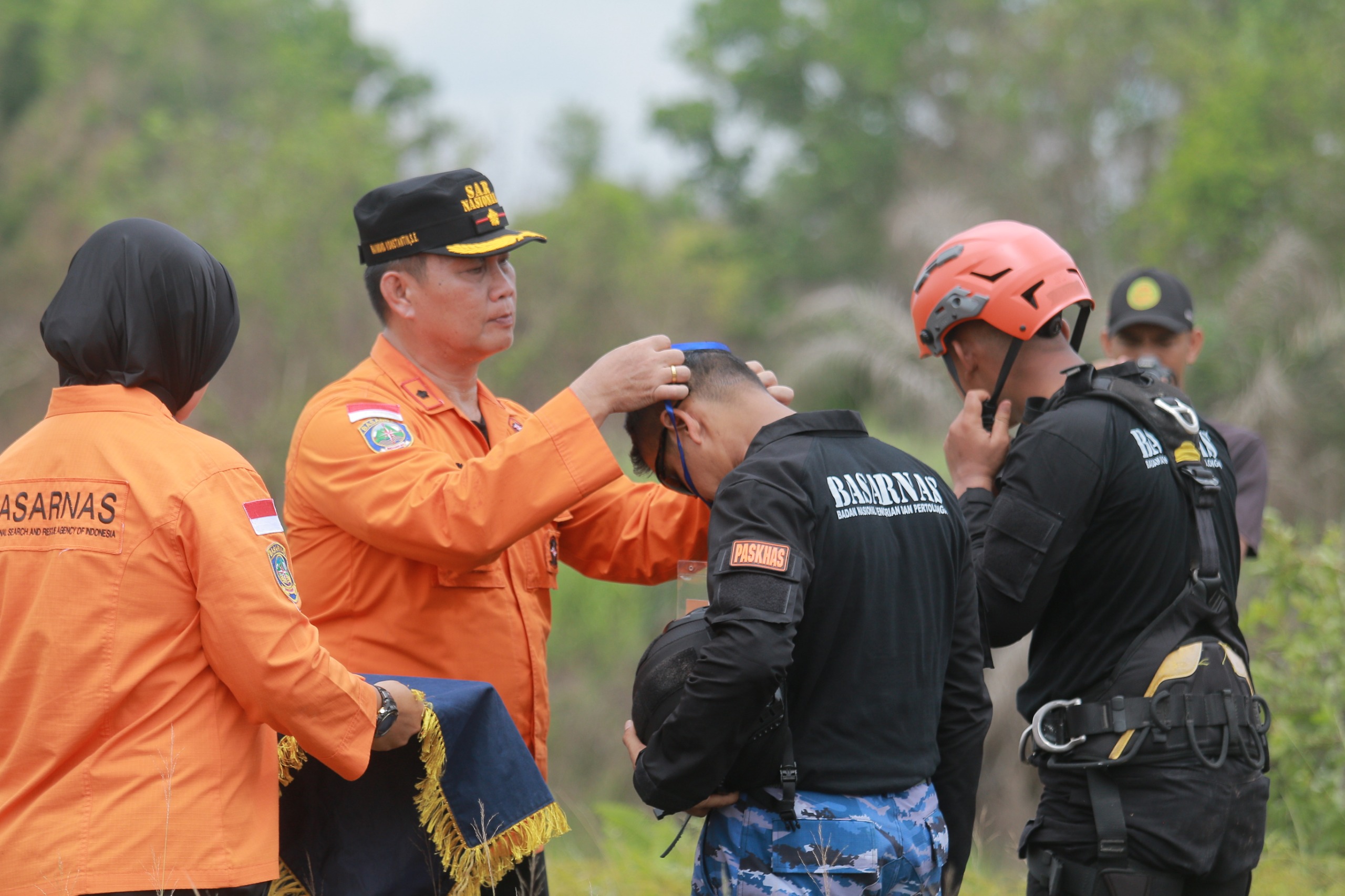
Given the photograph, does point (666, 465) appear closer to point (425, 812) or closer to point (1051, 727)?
point (425, 812)

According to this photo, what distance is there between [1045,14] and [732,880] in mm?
27547

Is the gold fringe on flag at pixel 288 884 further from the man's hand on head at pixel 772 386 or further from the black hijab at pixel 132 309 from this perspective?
the man's hand on head at pixel 772 386

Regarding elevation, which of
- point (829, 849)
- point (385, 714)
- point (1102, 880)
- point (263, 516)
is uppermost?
point (263, 516)

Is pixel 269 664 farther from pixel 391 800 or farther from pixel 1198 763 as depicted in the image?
pixel 1198 763

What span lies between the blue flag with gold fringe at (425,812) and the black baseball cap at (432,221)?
1308 mm

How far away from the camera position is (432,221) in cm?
387

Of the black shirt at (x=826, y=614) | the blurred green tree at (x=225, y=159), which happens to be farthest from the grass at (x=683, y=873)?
the blurred green tree at (x=225, y=159)

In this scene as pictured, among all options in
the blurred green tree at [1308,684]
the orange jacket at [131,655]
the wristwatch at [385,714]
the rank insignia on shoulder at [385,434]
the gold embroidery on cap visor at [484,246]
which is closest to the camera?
the orange jacket at [131,655]

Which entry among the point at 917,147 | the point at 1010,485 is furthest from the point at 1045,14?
the point at 1010,485

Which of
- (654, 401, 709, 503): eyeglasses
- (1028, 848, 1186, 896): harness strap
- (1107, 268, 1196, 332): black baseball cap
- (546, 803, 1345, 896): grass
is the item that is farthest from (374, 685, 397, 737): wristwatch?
(1107, 268, 1196, 332): black baseball cap

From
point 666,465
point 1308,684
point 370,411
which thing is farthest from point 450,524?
point 1308,684

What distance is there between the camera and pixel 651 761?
2.90 m

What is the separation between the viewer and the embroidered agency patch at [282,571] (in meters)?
2.75

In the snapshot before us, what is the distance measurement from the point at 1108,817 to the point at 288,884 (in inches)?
82.9
